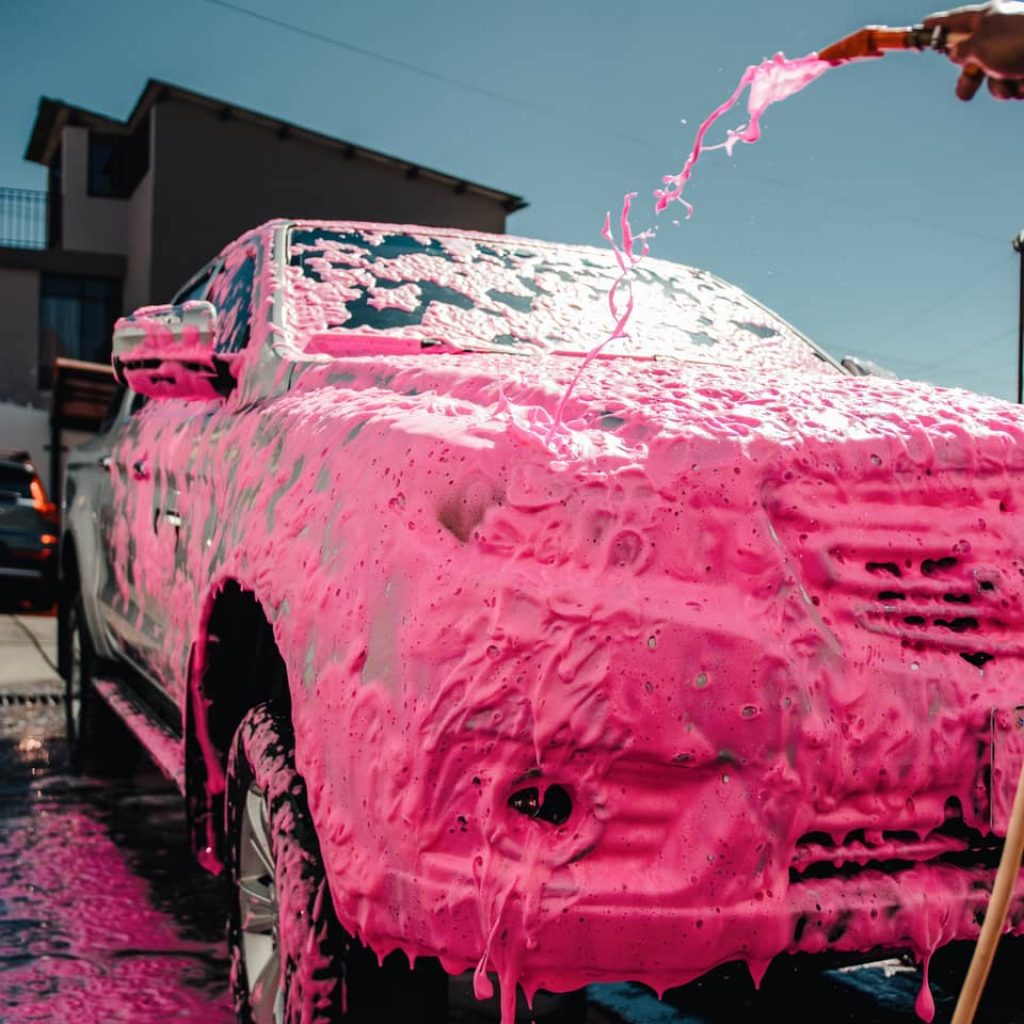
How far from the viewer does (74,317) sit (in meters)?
28.0

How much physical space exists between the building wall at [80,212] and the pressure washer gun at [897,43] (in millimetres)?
28332

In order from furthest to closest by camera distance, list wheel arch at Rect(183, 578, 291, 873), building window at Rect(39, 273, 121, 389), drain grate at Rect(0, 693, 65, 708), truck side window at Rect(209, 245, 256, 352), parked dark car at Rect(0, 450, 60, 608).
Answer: building window at Rect(39, 273, 121, 389)
parked dark car at Rect(0, 450, 60, 608)
drain grate at Rect(0, 693, 65, 708)
truck side window at Rect(209, 245, 256, 352)
wheel arch at Rect(183, 578, 291, 873)

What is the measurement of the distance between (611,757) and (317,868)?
609mm

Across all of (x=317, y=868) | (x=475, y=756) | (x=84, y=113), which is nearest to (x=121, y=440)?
(x=317, y=868)

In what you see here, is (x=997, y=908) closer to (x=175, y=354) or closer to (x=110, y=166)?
(x=175, y=354)

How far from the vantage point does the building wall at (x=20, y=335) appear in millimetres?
27547

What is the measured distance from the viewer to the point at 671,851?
5.73 ft

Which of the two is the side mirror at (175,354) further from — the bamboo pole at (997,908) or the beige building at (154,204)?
the beige building at (154,204)

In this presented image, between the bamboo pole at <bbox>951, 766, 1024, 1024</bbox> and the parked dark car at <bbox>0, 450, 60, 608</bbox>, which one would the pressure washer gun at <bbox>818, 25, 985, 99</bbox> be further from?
the parked dark car at <bbox>0, 450, 60, 608</bbox>

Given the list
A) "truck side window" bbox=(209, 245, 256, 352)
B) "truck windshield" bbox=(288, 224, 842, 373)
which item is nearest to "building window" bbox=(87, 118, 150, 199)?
"truck side window" bbox=(209, 245, 256, 352)

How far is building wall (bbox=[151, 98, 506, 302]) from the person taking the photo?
23.8 m

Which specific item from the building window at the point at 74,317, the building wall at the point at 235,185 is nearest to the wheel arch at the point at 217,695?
the building wall at the point at 235,185

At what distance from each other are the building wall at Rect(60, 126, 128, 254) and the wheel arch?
26.7 metres

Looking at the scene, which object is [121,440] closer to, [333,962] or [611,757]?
[333,962]
